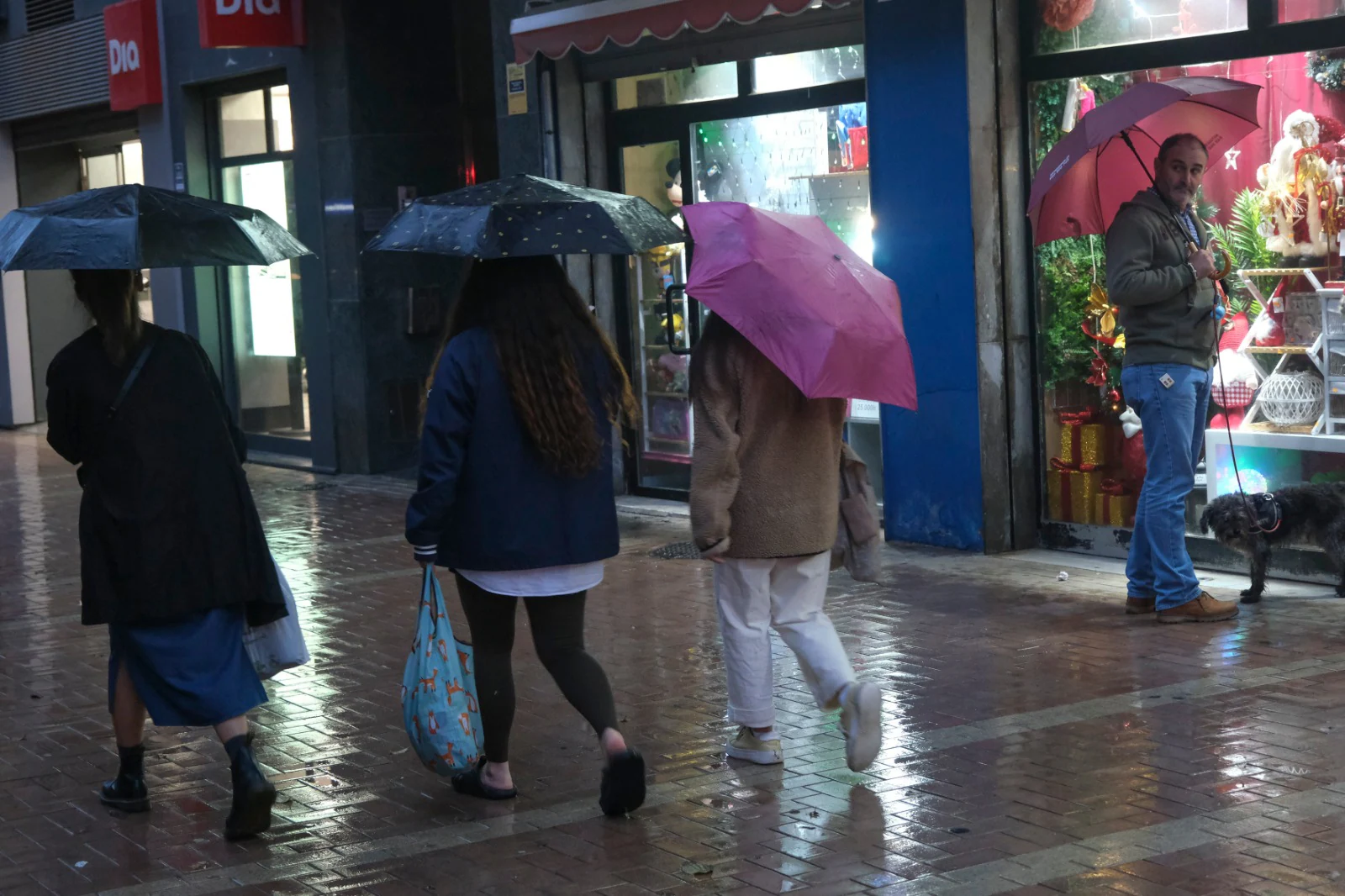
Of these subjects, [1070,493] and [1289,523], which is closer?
[1289,523]

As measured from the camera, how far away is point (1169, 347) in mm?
7500

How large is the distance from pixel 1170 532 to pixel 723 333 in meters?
2.91

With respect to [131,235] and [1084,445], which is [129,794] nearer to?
Answer: [131,235]

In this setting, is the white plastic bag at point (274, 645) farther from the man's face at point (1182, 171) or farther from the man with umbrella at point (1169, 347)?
the man's face at point (1182, 171)

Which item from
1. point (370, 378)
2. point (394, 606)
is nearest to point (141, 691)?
point (394, 606)

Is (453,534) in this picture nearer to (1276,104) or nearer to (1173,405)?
(1173,405)

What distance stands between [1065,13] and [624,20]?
2.84 metres

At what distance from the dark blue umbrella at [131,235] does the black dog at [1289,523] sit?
14.3 feet

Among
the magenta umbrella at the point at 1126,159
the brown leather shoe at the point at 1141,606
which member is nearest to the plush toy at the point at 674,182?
the magenta umbrella at the point at 1126,159

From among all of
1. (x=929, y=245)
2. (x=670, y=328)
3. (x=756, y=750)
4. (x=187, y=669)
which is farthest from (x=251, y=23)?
(x=756, y=750)

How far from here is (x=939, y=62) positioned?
9.33 meters

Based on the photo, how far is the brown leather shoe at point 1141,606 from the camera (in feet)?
25.4

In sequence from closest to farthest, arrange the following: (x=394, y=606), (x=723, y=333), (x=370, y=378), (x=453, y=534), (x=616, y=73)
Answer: (x=453, y=534) < (x=723, y=333) < (x=394, y=606) < (x=616, y=73) < (x=370, y=378)

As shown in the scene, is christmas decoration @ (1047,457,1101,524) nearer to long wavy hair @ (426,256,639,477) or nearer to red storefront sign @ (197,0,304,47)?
long wavy hair @ (426,256,639,477)
